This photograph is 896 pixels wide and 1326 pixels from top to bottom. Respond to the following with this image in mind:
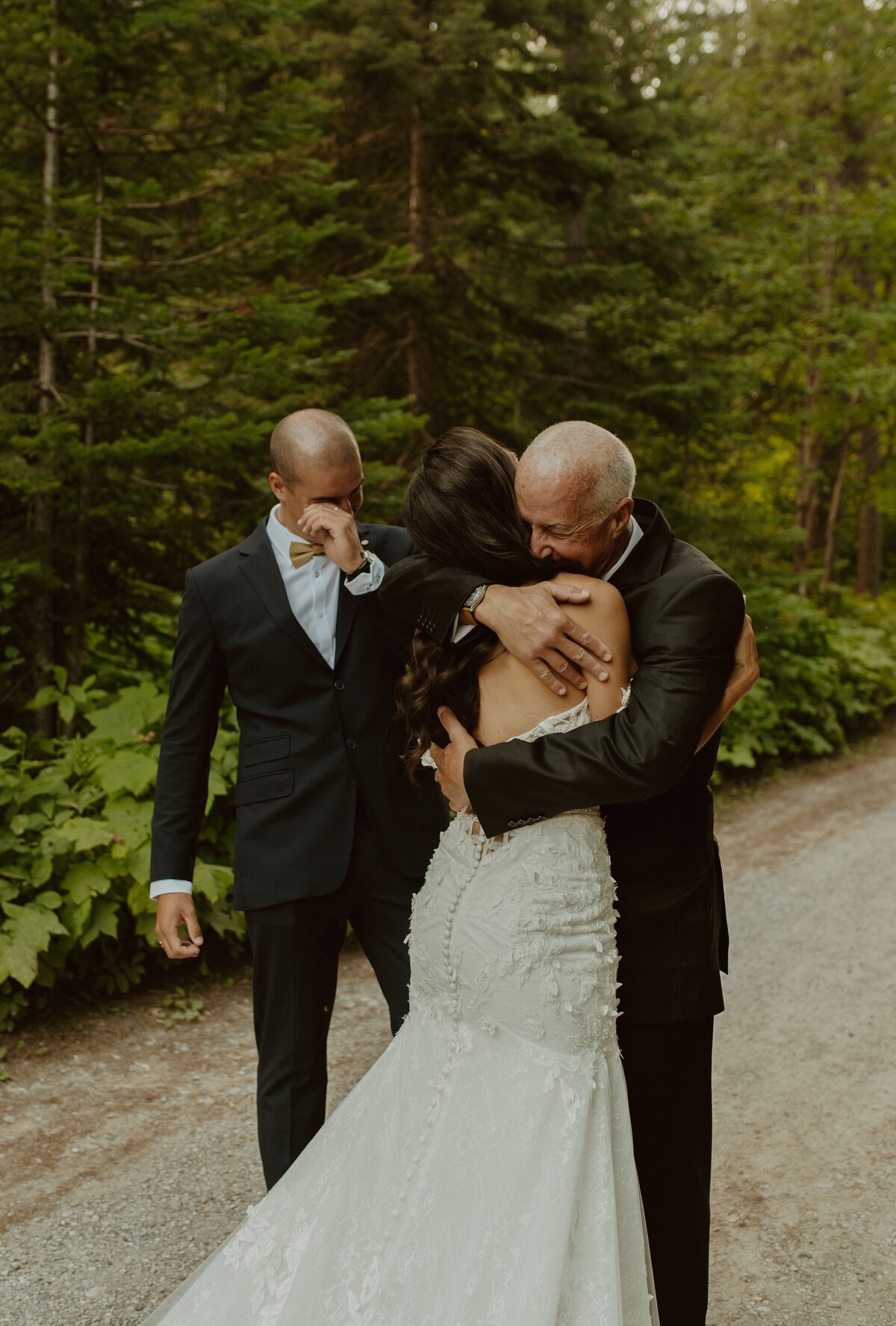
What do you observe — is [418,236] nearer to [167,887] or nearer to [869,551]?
[167,887]

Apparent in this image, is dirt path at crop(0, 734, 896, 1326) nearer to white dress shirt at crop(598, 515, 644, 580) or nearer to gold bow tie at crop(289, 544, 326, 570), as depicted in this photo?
white dress shirt at crop(598, 515, 644, 580)

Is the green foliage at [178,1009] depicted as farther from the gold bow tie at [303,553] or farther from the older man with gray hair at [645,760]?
the older man with gray hair at [645,760]

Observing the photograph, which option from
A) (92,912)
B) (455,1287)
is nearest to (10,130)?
(92,912)

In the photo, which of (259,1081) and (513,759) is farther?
(259,1081)

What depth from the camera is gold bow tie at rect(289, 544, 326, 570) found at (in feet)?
8.90

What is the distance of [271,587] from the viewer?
278 centimetres

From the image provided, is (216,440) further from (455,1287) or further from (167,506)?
(455,1287)

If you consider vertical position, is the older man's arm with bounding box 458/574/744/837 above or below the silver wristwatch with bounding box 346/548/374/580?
below

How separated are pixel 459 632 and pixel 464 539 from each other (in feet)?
0.66

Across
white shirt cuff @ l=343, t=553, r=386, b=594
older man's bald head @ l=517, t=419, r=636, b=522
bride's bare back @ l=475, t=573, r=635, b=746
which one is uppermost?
older man's bald head @ l=517, t=419, r=636, b=522

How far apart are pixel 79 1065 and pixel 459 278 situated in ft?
26.3

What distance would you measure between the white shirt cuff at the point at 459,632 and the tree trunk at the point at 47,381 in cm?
347

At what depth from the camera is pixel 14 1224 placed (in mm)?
3162

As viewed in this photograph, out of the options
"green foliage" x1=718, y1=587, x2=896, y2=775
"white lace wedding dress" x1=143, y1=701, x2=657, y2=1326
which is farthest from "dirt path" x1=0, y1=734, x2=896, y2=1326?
"green foliage" x1=718, y1=587, x2=896, y2=775
